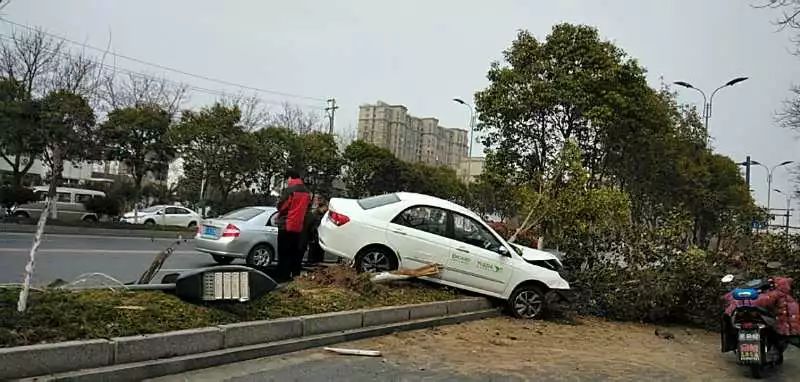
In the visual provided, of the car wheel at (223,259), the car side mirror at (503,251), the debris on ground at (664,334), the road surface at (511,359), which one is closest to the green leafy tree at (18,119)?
the car wheel at (223,259)

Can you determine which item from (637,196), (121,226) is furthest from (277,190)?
(637,196)

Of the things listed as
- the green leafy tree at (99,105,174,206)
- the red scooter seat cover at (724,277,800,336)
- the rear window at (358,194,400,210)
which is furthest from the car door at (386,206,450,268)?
the green leafy tree at (99,105,174,206)

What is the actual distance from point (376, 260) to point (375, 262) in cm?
3

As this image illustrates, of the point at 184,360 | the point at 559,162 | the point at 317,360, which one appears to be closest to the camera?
the point at 184,360

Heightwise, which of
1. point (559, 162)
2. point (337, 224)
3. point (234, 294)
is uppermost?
point (559, 162)

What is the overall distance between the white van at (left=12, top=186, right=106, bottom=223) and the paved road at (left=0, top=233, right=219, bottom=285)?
9.66m

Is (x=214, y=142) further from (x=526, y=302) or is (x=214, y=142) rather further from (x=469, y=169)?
(x=469, y=169)

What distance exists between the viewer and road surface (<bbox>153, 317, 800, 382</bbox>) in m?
6.28

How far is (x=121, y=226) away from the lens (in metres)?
25.6

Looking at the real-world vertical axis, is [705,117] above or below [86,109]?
above

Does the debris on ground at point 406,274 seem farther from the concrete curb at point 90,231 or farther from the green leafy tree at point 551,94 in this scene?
the concrete curb at point 90,231

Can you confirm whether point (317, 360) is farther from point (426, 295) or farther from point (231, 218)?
point (231, 218)

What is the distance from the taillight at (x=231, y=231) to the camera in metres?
13.2

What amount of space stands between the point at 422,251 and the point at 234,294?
13.0 ft
